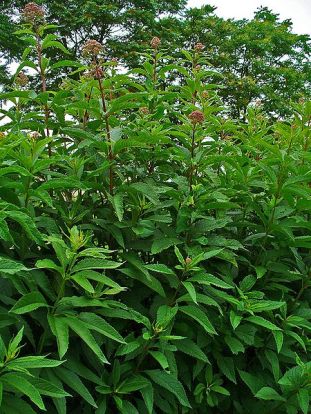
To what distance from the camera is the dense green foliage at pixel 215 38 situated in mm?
19750

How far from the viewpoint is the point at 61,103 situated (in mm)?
2381

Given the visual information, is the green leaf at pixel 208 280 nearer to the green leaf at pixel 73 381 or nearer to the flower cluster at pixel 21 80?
the green leaf at pixel 73 381

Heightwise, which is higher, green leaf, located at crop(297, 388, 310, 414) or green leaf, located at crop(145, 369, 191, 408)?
green leaf, located at crop(145, 369, 191, 408)

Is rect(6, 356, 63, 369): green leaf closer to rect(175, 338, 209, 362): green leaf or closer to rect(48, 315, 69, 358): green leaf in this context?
rect(48, 315, 69, 358): green leaf

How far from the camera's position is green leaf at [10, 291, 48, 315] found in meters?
1.60

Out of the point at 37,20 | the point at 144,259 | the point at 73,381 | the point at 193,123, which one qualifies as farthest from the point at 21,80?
the point at 73,381

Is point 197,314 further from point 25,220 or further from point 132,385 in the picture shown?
point 25,220

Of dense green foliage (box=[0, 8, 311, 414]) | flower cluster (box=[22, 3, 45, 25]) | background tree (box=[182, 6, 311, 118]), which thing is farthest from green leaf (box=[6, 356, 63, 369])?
background tree (box=[182, 6, 311, 118])

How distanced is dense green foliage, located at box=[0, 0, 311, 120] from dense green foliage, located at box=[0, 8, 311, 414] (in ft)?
54.8

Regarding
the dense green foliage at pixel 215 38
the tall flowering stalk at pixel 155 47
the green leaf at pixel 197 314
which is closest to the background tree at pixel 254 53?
the dense green foliage at pixel 215 38

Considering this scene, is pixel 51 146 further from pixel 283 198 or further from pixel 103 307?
pixel 283 198

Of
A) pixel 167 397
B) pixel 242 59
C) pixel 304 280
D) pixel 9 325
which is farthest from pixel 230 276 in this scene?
pixel 242 59

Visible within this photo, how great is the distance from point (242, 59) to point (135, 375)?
22086 mm

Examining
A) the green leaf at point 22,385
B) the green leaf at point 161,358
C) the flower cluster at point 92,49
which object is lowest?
the green leaf at point 161,358
